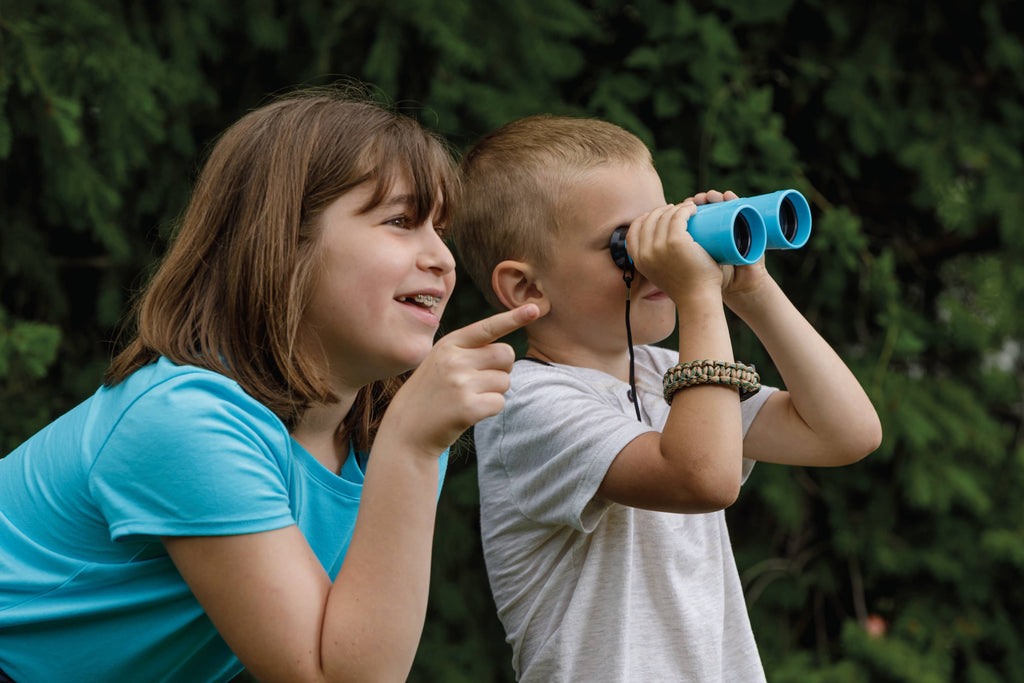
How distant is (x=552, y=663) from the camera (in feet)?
4.86

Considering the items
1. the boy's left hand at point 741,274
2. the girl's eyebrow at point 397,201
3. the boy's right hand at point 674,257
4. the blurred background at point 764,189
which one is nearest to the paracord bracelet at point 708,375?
the boy's right hand at point 674,257

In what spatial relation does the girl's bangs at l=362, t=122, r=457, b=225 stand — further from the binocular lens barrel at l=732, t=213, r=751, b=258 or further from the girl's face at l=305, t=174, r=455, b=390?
the binocular lens barrel at l=732, t=213, r=751, b=258

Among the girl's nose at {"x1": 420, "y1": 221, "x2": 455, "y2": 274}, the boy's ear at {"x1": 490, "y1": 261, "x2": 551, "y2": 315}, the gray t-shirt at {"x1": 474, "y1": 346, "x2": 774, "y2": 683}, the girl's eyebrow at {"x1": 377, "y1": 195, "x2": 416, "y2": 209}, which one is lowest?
the gray t-shirt at {"x1": 474, "y1": 346, "x2": 774, "y2": 683}

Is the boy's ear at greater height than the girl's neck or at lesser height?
greater

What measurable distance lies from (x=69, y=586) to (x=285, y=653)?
35 centimetres

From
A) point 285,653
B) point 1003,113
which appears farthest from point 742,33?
point 285,653

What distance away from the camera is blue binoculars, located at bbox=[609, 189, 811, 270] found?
145cm

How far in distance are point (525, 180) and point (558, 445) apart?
51 centimetres

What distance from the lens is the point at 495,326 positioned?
1101mm

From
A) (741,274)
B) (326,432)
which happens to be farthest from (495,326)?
(741,274)

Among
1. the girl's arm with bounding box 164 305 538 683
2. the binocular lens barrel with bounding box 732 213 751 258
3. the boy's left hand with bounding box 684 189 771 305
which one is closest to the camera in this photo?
the girl's arm with bounding box 164 305 538 683

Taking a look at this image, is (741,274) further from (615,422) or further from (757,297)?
(615,422)

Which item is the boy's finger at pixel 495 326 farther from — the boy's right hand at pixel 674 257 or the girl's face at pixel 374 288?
the boy's right hand at pixel 674 257

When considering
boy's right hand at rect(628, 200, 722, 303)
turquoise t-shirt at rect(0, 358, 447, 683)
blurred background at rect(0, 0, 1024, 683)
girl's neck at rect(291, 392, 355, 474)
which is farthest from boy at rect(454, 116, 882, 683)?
blurred background at rect(0, 0, 1024, 683)
